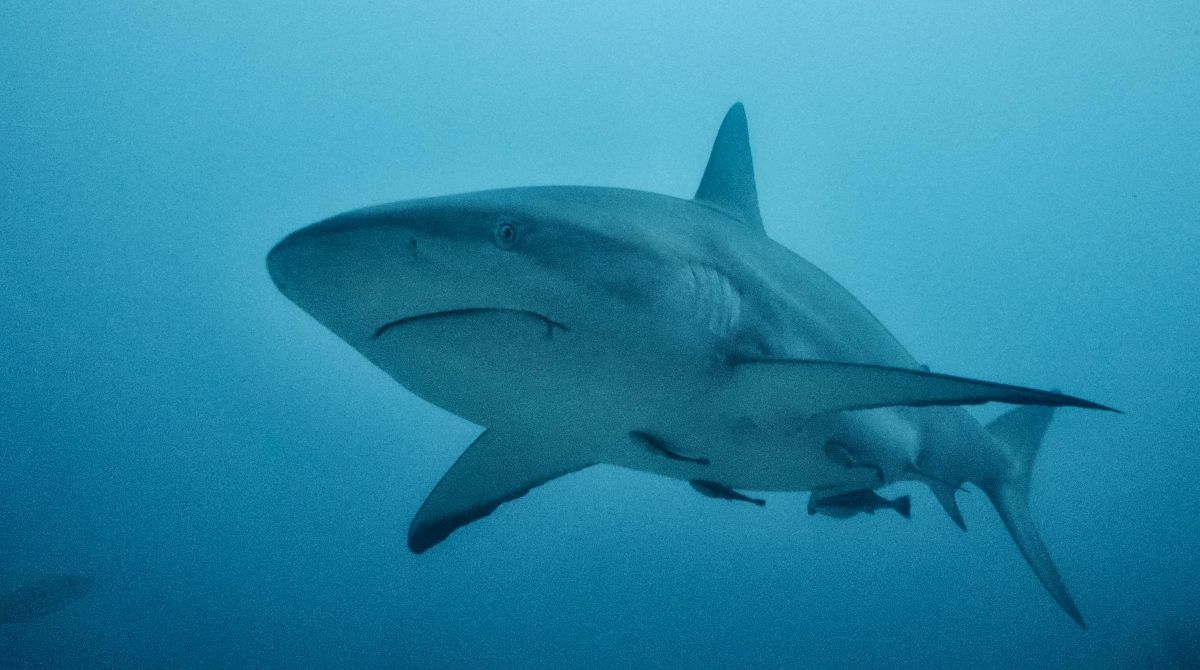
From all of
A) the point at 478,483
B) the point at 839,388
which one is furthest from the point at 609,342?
A: the point at 478,483

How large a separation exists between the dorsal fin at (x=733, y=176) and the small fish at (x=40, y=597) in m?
19.4

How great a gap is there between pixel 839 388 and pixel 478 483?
1745 millimetres

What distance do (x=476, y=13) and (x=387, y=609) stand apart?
110 feet

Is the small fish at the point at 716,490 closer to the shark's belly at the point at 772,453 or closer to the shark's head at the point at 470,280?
the shark's belly at the point at 772,453

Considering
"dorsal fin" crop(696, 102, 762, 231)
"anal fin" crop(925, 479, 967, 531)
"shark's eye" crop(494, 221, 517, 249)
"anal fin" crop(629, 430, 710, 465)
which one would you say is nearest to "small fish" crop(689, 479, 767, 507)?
"anal fin" crop(629, 430, 710, 465)

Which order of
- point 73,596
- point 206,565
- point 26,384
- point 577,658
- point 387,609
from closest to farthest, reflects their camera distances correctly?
1. point 73,596
2. point 577,658
3. point 387,609
4. point 206,565
5. point 26,384

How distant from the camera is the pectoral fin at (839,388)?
1883mm

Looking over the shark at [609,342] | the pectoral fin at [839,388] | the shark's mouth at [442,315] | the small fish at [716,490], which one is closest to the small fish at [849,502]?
the shark at [609,342]

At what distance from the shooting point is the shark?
62.1 inches

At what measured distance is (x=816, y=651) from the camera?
1906 centimetres

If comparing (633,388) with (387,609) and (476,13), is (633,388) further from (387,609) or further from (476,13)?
(476,13)

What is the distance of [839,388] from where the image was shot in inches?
85.1

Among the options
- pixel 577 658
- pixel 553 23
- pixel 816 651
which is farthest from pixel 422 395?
pixel 553 23

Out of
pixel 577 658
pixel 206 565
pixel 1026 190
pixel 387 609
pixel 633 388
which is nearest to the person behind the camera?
pixel 633 388
